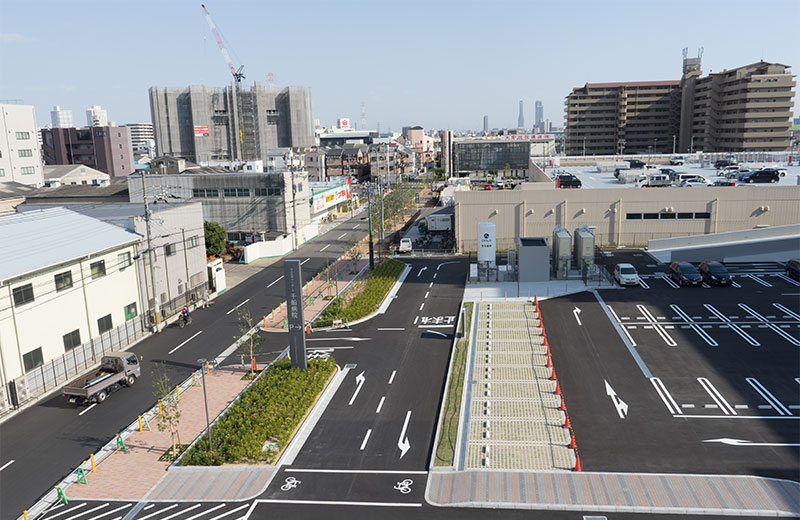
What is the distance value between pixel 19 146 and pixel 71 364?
228ft

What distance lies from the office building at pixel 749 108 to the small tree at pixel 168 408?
125 meters

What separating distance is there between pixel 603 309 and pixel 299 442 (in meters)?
23.8

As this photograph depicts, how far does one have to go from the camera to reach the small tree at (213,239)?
56.8m

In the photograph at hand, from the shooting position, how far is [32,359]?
88.2 feet

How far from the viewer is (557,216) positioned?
181 ft

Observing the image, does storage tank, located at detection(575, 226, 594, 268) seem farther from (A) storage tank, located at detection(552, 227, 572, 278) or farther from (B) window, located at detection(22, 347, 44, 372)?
(B) window, located at detection(22, 347, 44, 372)

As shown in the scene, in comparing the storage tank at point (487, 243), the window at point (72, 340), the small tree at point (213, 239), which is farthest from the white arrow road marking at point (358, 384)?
the small tree at point (213, 239)

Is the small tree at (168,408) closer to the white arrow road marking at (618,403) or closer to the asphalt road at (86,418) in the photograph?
the asphalt road at (86,418)

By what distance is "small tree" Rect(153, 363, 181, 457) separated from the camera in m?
21.8

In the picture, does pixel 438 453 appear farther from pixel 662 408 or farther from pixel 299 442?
pixel 662 408

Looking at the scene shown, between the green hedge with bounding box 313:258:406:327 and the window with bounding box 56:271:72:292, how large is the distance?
14.2m

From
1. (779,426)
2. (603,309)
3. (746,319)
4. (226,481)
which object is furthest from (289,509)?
(746,319)

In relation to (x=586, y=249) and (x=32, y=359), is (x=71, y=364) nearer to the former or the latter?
(x=32, y=359)

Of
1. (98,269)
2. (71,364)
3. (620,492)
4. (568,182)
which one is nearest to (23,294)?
(71,364)
